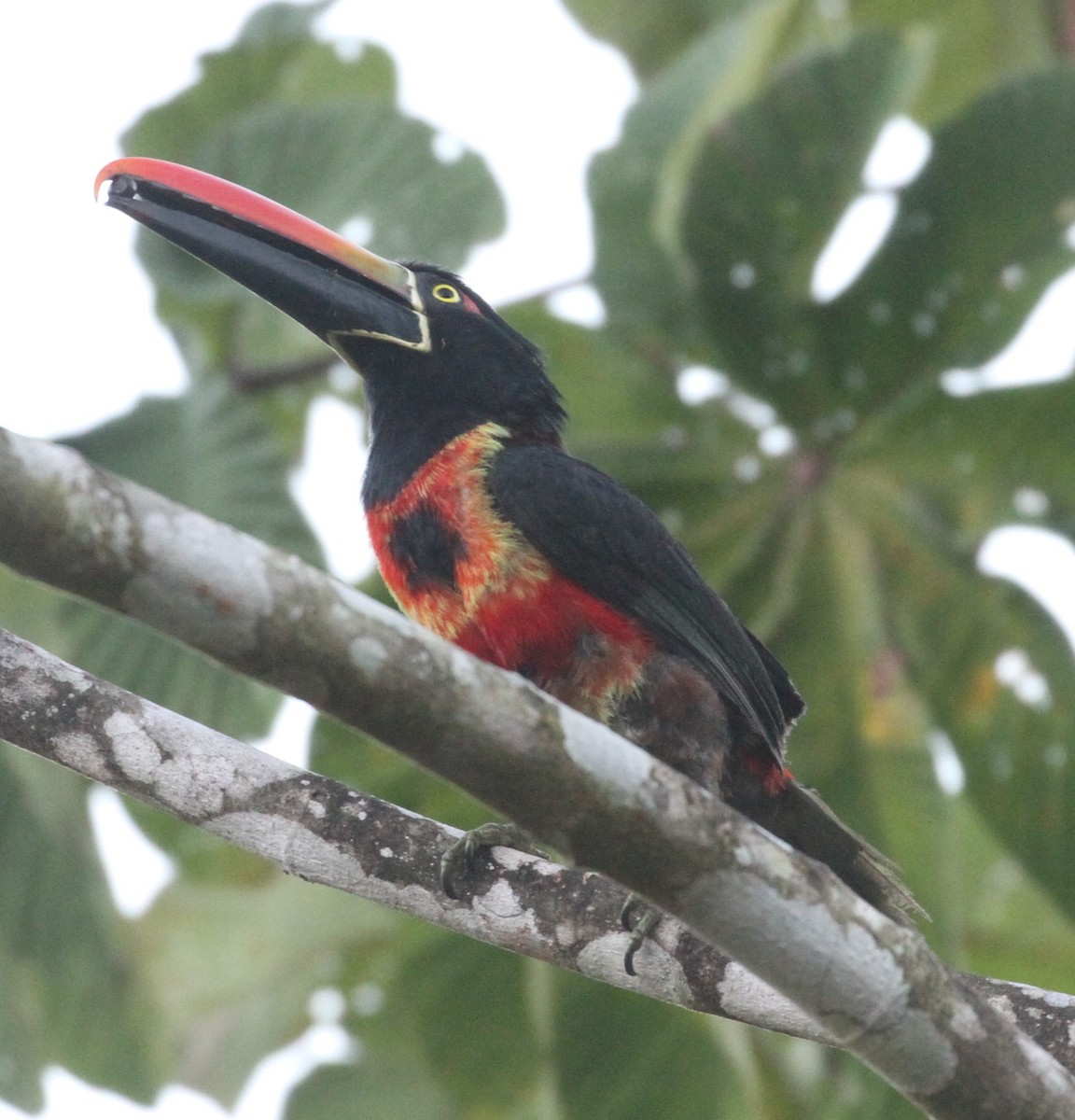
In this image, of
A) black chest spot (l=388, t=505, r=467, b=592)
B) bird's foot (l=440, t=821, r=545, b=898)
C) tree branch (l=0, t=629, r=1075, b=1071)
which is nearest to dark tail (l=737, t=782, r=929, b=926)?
tree branch (l=0, t=629, r=1075, b=1071)

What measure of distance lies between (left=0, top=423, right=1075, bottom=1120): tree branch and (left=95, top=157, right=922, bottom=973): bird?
2.75 ft

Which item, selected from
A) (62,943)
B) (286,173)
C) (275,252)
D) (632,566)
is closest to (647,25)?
(286,173)

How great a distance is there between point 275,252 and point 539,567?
966 mm

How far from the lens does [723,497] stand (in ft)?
20.0

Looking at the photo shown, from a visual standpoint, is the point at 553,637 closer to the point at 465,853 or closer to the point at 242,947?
the point at 465,853

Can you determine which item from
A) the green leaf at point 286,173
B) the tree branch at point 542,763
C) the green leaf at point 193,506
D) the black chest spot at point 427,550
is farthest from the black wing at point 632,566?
the green leaf at point 286,173

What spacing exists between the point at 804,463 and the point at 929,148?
3.80 feet

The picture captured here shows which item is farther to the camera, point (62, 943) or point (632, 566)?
point (62, 943)

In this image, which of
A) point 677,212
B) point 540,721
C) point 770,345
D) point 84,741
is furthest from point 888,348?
point 540,721

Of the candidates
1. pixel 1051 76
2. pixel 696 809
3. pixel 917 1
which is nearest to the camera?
pixel 696 809

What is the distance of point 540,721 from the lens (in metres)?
2.33

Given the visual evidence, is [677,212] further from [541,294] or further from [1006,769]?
[1006,769]

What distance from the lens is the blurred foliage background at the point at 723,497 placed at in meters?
5.86

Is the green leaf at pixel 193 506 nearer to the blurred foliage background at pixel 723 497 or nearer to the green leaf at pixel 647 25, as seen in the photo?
the blurred foliage background at pixel 723 497
